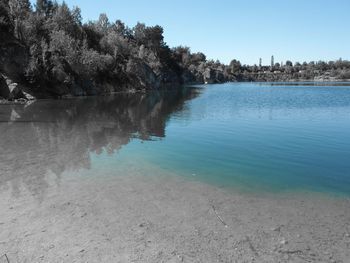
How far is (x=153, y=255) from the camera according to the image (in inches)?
384

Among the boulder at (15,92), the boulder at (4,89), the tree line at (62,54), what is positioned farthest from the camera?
the tree line at (62,54)

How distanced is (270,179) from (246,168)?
204cm

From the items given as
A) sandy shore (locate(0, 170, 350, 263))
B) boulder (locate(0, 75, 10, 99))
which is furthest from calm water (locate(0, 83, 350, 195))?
boulder (locate(0, 75, 10, 99))

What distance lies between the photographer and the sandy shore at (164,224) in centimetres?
983

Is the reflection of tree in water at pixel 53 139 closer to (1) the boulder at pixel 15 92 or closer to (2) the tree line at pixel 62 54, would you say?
(1) the boulder at pixel 15 92

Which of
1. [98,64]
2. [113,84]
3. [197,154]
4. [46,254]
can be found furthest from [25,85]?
[46,254]

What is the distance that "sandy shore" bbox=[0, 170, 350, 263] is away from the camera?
32.2 feet

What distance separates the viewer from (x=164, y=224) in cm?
1177

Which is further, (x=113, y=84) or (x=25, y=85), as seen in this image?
(x=113, y=84)

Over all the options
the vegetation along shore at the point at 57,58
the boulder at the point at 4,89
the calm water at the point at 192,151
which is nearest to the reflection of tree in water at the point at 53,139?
the calm water at the point at 192,151

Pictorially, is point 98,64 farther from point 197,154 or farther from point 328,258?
point 328,258

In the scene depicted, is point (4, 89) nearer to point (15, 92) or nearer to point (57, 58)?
point (15, 92)

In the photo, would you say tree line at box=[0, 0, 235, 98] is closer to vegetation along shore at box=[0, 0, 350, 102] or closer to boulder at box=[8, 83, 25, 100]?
vegetation along shore at box=[0, 0, 350, 102]

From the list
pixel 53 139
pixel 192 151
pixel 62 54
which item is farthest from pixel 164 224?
pixel 62 54
